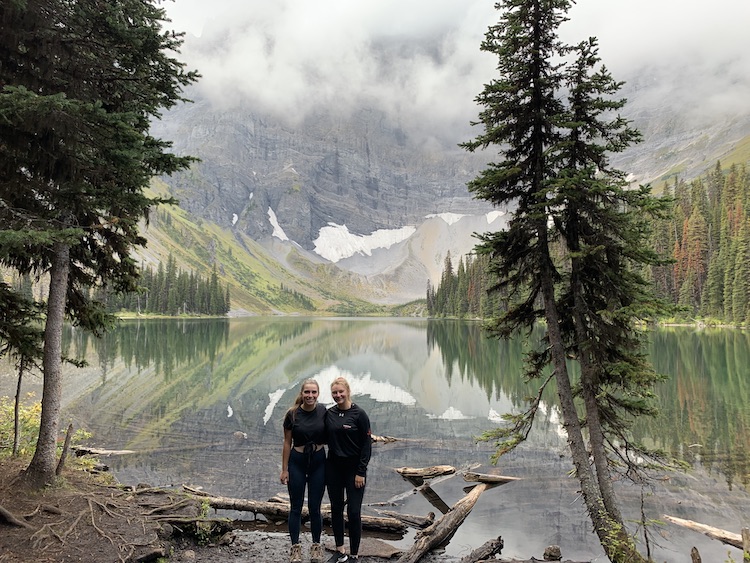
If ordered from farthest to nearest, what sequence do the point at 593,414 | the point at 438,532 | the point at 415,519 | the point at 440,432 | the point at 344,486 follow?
the point at 440,432
the point at 415,519
the point at 593,414
the point at 438,532
the point at 344,486

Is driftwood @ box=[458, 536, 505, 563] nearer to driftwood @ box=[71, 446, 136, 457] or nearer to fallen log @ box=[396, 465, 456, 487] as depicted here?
fallen log @ box=[396, 465, 456, 487]

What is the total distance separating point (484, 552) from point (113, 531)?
689 centimetres

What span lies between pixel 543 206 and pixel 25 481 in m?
12.0

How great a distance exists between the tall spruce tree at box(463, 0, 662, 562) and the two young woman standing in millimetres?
5059

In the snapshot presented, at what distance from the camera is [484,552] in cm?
904

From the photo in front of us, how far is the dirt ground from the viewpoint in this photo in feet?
23.6

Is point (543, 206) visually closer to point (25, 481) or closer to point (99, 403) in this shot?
point (25, 481)

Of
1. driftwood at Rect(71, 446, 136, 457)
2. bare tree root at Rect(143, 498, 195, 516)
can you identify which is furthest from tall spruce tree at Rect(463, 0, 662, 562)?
driftwood at Rect(71, 446, 136, 457)

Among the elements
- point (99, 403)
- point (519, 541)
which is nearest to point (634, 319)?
point (519, 541)

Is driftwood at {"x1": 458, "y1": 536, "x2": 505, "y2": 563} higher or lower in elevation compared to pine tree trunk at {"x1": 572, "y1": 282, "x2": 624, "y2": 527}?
lower

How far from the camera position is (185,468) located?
16.0m

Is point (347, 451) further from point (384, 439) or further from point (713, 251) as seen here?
point (713, 251)

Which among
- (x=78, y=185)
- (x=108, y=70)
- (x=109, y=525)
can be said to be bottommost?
(x=109, y=525)

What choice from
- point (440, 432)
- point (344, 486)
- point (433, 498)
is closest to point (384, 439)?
point (440, 432)
